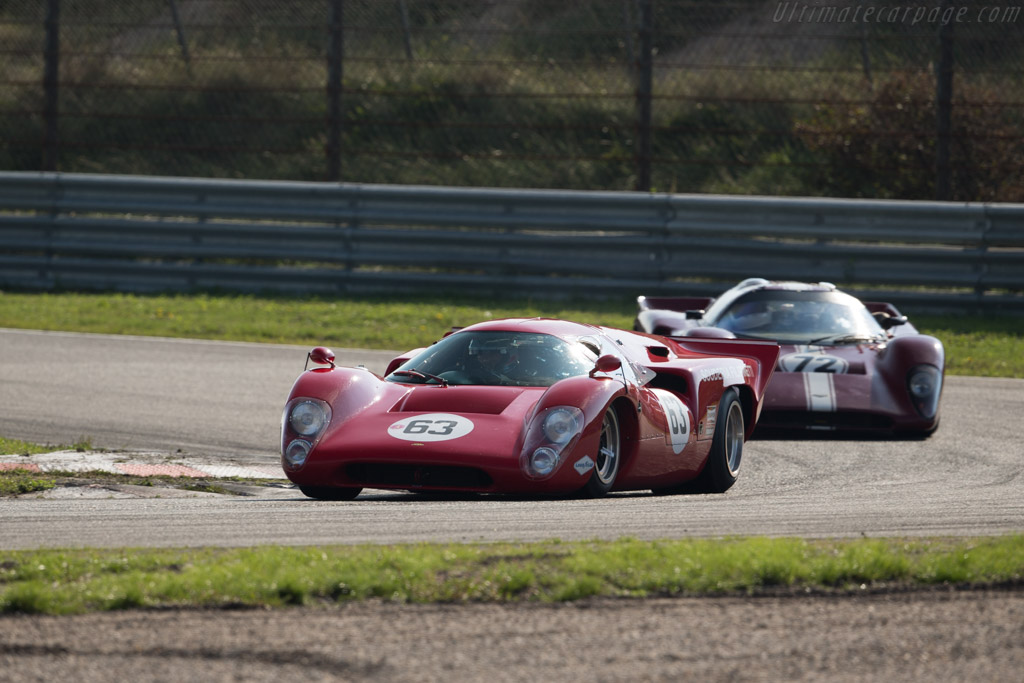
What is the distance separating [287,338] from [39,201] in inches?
184

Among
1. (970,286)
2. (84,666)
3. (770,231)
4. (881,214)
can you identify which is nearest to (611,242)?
(770,231)

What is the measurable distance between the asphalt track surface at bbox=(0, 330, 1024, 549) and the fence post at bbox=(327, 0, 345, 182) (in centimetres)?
457

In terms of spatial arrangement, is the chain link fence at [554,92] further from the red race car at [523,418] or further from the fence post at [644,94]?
the red race car at [523,418]

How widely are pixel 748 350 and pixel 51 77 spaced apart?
488 inches

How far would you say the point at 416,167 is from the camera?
2359 cm

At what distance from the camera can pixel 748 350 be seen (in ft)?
31.3

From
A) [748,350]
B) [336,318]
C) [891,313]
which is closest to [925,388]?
[748,350]

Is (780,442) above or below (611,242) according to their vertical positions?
below

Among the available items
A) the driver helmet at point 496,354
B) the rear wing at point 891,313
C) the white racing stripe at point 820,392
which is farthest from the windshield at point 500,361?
the rear wing at point 891,313

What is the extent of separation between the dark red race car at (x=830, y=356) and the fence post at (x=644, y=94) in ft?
19.5

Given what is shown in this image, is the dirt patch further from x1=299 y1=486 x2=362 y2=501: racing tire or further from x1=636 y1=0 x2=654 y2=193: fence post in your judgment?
x1=636 y1=0 x2=654 y2=193: fence post

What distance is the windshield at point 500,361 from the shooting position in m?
8.00

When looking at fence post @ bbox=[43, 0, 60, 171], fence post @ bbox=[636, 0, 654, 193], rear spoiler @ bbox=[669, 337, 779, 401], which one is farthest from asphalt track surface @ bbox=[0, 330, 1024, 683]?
fence post @ bbox=[43, 0, 60, 171]

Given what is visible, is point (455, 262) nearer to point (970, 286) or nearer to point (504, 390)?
point (970, 286)
